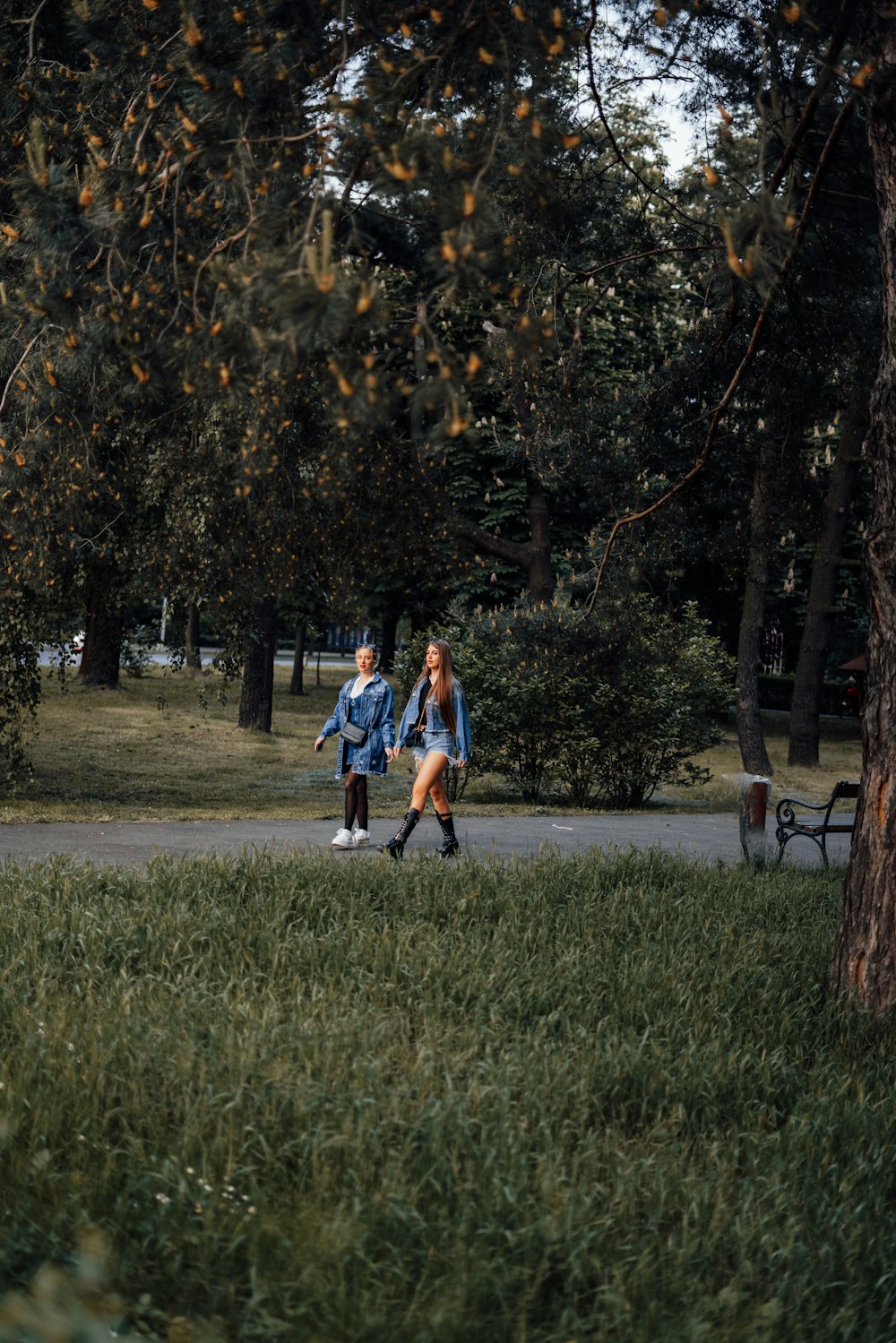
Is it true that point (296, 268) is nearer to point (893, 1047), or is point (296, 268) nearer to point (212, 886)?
point (893, 1047)

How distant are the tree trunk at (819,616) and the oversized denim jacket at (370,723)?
15806mm

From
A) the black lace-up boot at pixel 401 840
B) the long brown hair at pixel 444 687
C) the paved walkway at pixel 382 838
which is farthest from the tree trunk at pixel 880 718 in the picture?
the long brown hair at pixel 444 687

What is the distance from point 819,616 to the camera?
26156 millimetres

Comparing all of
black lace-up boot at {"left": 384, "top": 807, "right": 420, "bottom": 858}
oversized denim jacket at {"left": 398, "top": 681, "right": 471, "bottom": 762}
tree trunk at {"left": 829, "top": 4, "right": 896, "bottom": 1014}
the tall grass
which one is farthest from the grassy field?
tree trunk at {"left": 829, "top": 4, "right": 896, "bottom": 1014}

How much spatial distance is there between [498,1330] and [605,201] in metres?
8.26

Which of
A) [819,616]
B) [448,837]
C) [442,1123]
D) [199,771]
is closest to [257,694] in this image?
[199,771]

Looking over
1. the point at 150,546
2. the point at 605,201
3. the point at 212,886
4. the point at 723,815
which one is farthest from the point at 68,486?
the point at 723,815

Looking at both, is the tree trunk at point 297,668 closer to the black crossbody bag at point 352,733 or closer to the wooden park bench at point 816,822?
the black crossbody bag at point 352,733

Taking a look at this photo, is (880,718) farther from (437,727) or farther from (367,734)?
(367,734)

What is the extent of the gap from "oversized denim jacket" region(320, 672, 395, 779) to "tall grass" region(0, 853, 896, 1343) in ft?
12.7

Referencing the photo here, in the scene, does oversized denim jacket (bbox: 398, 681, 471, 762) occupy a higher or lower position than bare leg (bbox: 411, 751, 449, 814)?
higher

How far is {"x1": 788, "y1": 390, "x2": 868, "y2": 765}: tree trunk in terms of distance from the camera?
25.7 m

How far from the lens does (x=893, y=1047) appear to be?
5816 millimetres

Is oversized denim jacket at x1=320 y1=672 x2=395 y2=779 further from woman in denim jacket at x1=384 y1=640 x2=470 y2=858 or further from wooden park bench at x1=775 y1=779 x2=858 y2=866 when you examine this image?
wooden park bench at x1=775 y1=779 x2=858 y2=866
